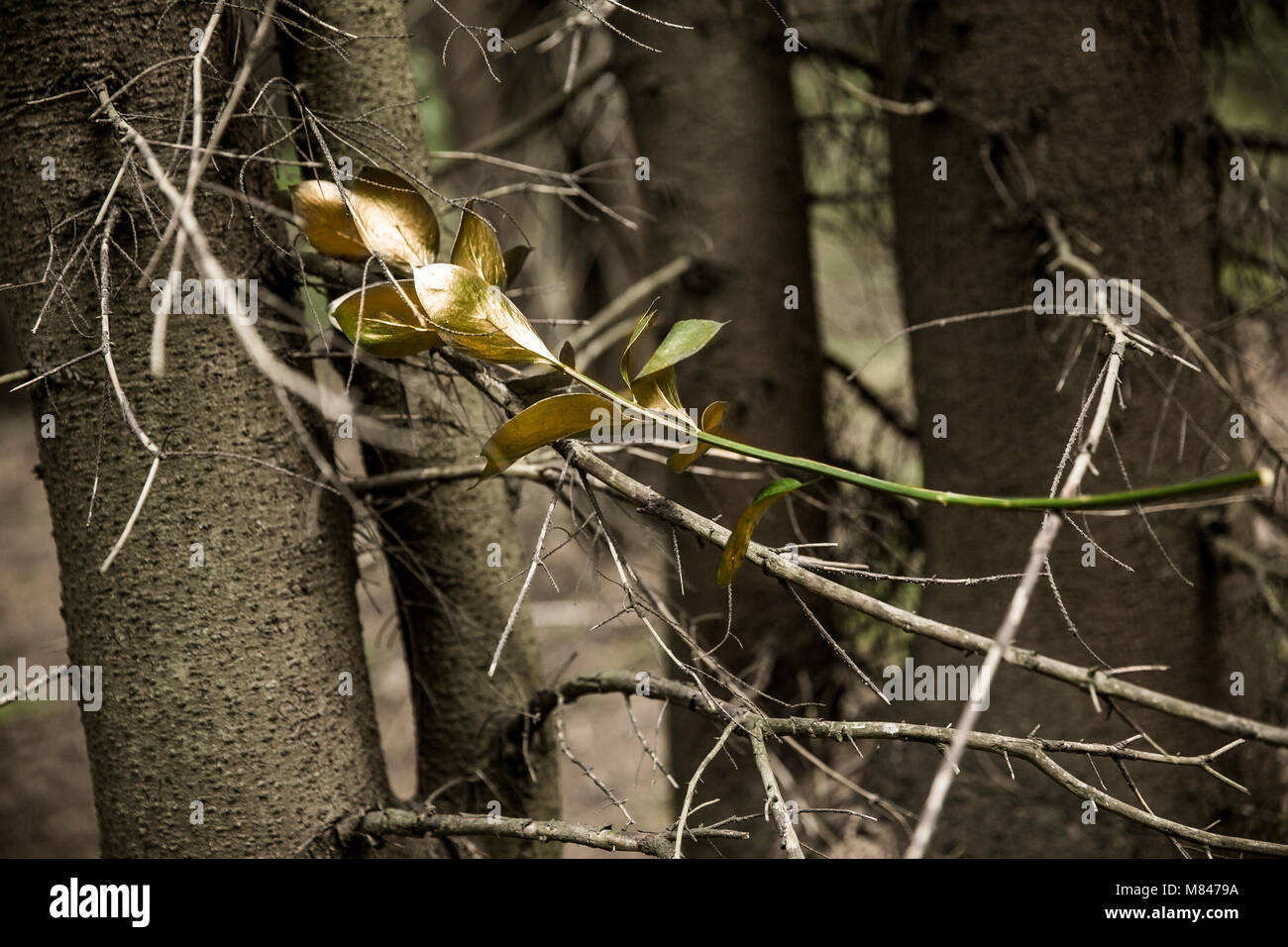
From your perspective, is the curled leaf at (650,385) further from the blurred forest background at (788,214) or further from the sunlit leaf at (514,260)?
the blurred forest background at (788,214)

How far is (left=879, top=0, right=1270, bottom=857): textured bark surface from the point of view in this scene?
5.91 feet

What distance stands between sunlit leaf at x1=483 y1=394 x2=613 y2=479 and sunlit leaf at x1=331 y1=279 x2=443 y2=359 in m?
0.19

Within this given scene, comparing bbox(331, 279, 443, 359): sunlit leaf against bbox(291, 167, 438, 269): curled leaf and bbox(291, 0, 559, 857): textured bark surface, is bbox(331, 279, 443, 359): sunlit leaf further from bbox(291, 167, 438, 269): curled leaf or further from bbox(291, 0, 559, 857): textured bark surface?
bbox(291, 0, 559, 857): textured bark surface

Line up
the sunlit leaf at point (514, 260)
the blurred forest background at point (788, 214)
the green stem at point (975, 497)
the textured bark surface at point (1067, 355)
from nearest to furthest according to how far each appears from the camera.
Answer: the green stem at point (975, 497)
the sunlit leaf at point (514, 260)
the textured bark surface at point (1067, 355)
the blurred forest background at point (788, 214)

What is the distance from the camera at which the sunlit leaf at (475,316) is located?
1036 millimetres

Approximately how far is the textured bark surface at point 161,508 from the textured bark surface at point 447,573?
244 mm

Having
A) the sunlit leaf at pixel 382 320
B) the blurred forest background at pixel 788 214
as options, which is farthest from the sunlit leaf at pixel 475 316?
the blurred forest background at pixel 788 214

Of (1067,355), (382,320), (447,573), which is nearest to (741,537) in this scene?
(382,320)

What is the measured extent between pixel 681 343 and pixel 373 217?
1.48 feet

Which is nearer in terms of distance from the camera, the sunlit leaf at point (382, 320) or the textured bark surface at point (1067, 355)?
the sunlit leaf at point (382, 320)

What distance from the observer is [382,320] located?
1.11 metres
